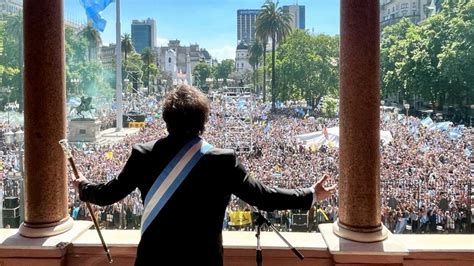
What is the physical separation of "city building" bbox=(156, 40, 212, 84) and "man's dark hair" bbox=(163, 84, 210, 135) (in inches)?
3944

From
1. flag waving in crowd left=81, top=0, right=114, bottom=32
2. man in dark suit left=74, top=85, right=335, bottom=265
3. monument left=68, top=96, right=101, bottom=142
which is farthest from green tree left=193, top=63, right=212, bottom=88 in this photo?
man in dark suit left=74, top=85, right=335, bottom=265

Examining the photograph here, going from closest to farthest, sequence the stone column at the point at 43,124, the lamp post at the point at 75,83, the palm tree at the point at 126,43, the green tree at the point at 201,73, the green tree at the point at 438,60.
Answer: the stone column at the point at 43,124 → the green tree at the point at 438,60 → the lamp post at the point at 75,83 → the palm tree at the point at 126,43 → the green tree at the point at 201,73

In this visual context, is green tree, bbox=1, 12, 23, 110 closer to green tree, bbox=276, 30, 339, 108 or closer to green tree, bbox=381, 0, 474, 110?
green tree, bbox=276, 30, 339, 108

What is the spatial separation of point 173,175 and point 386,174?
15.2 m

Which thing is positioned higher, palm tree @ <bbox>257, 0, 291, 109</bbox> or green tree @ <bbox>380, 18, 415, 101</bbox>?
palm tree @ <bbox>257, 0, 291, 109</bbox>

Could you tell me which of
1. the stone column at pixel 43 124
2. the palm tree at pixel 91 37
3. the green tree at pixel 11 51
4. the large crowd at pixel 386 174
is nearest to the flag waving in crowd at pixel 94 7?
the stone column at pixel 43 124

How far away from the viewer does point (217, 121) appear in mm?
37906

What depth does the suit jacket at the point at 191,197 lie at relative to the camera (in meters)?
2.57

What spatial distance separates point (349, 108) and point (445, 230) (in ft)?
30.2

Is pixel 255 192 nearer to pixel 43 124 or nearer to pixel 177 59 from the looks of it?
pixel 43 124

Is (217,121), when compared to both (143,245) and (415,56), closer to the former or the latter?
(415,56)

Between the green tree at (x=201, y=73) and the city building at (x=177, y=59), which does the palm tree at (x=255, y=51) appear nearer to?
the city building at (x=177, y=59)

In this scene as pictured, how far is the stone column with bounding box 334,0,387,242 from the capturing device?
168 inches

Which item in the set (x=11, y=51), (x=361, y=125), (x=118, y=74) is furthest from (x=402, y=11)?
(x=361, y=125)
